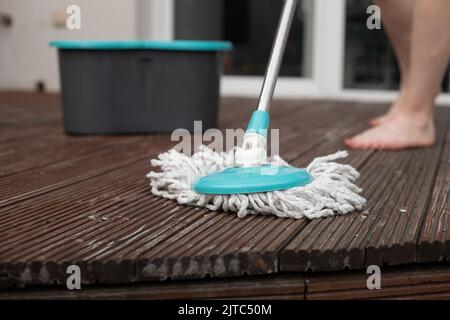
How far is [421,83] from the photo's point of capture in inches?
63.9

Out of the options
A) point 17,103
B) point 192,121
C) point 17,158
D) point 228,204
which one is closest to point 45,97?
point 17,103

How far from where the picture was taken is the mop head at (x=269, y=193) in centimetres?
98

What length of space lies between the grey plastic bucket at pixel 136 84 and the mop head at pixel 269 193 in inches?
26.2

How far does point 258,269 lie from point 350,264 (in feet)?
0.35

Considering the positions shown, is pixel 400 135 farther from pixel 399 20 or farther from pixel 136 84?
pixel 136 84

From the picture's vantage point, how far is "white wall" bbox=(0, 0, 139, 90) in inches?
127

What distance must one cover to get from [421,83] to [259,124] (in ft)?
2.08
